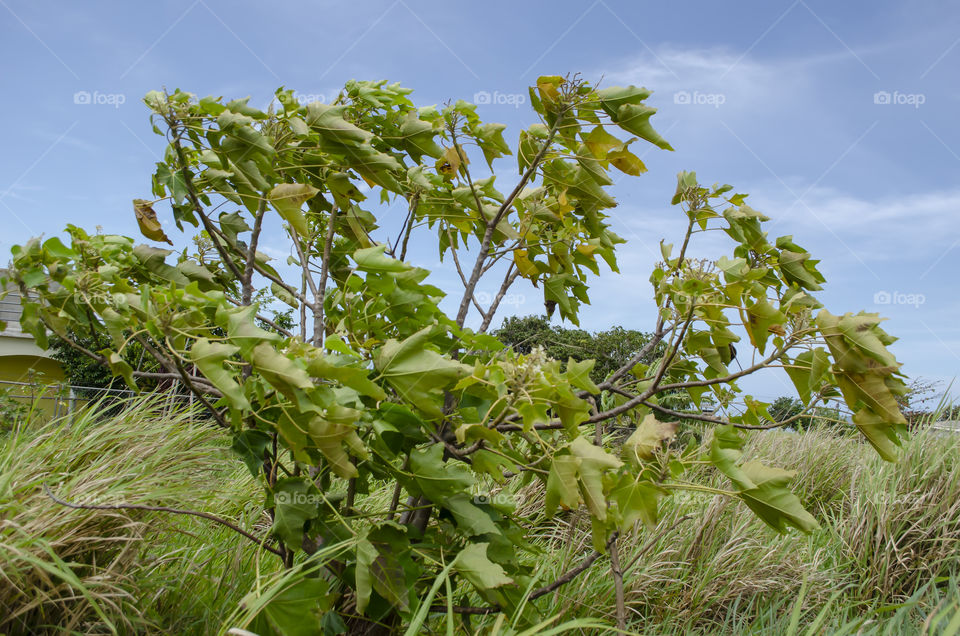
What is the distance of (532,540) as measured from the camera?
3.59m

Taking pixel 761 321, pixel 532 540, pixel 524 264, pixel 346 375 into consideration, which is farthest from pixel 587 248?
pixel 532 540

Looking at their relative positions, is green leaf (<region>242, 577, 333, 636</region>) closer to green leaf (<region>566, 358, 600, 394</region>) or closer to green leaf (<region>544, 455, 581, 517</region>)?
green leaf (<region>544, 455, 581, 517</region>)

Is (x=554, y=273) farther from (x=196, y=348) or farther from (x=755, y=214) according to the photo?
(x=196, y=348)

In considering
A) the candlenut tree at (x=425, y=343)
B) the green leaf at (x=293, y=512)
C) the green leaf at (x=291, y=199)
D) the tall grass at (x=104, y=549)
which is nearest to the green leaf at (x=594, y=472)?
the candlenut tree at (x=425, y=343)

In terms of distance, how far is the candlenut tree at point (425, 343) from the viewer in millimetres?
1313

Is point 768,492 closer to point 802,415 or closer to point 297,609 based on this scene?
point 802,415

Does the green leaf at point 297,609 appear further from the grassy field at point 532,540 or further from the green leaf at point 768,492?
the green leaf at point 768,492

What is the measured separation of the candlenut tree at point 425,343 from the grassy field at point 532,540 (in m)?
0.23

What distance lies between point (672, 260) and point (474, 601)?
59.1 inches

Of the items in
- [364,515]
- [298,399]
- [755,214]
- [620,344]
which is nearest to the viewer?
[298,399]

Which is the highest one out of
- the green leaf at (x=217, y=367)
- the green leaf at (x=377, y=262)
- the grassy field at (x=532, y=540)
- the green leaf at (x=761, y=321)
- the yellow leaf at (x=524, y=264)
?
the yellow leaf at (x=524, y=264)

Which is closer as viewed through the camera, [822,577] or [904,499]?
[822,577]

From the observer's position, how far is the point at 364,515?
1604 mm

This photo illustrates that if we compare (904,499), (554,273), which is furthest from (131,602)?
(904,499)
